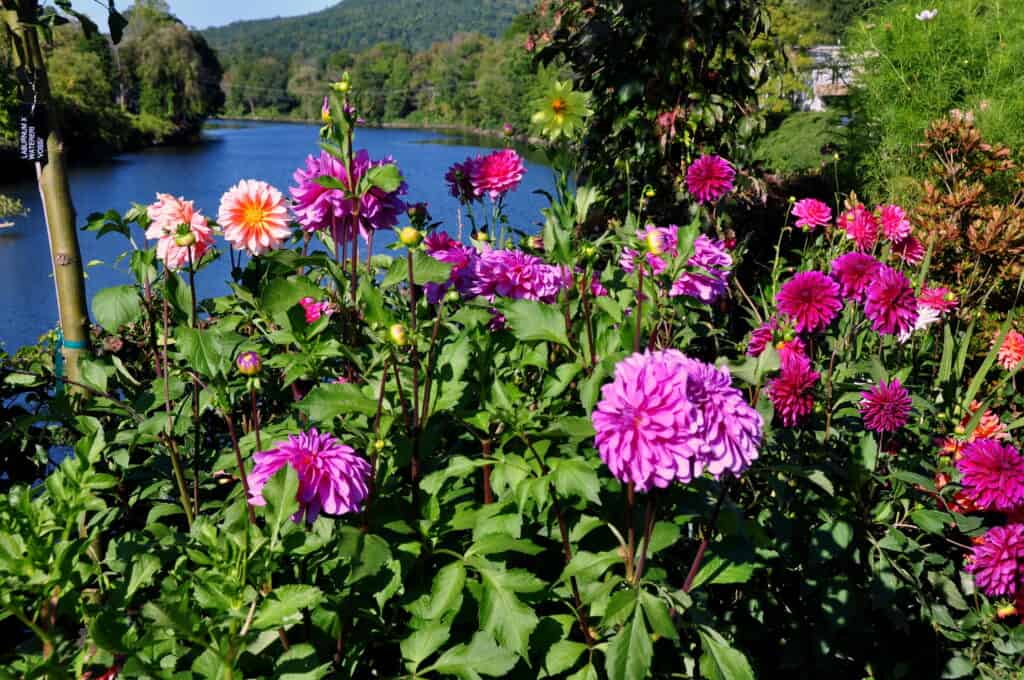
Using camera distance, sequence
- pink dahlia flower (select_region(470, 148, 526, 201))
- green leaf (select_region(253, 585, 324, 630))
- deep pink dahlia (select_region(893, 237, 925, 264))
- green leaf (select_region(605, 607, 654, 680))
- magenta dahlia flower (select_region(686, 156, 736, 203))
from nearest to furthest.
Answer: green leaf (select_region(253, 585, 324, 630)), green leaf (select_region(605, 607, 654, 680)), pink dahlia flower (select_region(470, 148, 526, 201)), magenta dahlia flower (select_region(686, 156, 736, 203)), deep pink dahlia (select_region(893, 237, 925, 264))

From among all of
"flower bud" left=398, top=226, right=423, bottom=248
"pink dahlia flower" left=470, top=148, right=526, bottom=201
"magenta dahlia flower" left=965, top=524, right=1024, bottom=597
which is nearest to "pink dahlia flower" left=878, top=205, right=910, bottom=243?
"magenta dahlia flower" left=965, top=524, right=1024, bottom=597

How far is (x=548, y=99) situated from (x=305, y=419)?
0.74 metres

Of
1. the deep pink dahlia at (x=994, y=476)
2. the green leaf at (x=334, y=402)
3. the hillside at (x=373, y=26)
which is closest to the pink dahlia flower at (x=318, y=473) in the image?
the green leaf at (x=334, y=402)

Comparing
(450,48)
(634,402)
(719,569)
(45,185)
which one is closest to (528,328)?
(634,402)

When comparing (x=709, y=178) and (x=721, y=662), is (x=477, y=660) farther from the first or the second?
(x=709, y=178)

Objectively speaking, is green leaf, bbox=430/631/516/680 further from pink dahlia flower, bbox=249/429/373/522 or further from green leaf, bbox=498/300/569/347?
green leaf, bbox=498/300/569/347

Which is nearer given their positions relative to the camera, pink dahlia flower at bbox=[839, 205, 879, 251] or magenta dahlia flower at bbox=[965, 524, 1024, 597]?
magenta dahlia flower at bbox=[965, 524, 1024, 597]

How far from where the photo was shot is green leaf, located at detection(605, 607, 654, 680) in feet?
2.48

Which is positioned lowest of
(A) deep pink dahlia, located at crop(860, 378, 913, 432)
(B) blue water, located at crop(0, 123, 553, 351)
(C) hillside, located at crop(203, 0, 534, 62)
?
(B) blue water, located at crop(0, 123, 553, 351)

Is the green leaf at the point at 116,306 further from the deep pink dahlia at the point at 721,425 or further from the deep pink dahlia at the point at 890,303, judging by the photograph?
the deep pink dahlia at the point at 890,303

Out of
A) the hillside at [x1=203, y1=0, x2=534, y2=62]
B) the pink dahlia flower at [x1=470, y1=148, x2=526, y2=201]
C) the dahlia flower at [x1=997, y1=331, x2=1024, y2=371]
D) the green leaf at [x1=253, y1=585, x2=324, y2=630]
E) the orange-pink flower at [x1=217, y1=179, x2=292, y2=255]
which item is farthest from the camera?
the hillside at [x1=203, y1=0, x2=534, y2=62]

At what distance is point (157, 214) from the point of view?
1.12 meters

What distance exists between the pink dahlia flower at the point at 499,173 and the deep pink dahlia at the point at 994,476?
3.11 feet

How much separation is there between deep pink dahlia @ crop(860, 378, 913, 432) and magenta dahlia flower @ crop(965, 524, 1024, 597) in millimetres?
238
